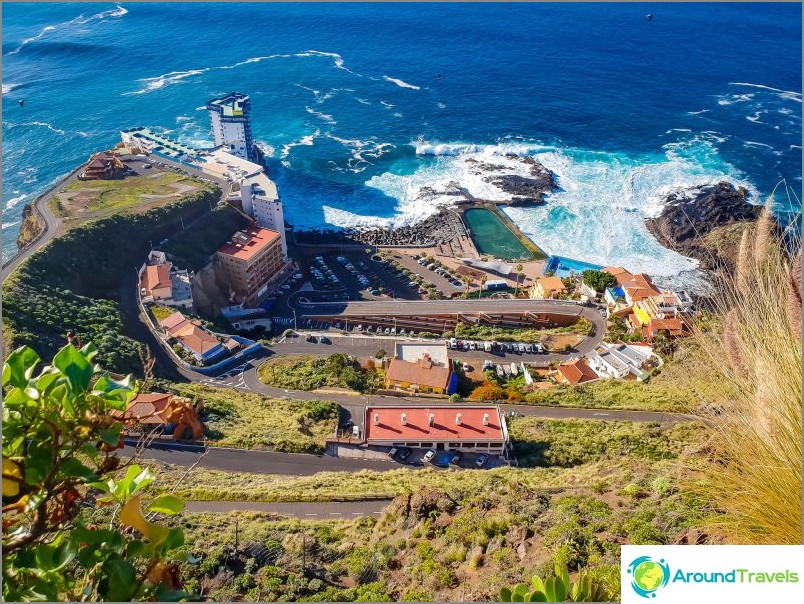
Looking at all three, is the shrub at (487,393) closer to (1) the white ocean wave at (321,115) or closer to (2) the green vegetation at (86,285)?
(2) the green vegetation at (86,285)

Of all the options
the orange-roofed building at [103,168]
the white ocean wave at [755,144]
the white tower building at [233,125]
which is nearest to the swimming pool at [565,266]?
the white ocean wave at [755,144]

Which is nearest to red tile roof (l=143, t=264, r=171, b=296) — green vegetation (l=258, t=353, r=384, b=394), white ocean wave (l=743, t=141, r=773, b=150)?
green vegetation (l=258, t=353, r=384, b=394)

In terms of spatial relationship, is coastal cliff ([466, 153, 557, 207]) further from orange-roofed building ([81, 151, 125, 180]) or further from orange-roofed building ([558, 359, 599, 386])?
orange-roofed building ([81, 151, 125, 180])

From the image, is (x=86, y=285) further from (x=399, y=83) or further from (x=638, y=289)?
(x=399, y=83)

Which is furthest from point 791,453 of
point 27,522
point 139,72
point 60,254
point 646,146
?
point 139,72

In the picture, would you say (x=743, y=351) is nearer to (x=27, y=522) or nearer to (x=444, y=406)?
(x=27, y=522)

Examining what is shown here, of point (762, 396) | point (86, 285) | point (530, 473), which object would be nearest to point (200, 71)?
point (86, 285)
